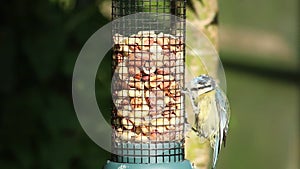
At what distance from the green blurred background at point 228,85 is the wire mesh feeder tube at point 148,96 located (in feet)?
4.12

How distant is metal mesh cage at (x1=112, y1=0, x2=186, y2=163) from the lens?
2.73m

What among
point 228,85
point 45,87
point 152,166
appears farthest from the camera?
point 45,87

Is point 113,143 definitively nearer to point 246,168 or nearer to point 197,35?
point 197,35

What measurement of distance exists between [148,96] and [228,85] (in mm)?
1406

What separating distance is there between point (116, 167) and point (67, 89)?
177 centimetres

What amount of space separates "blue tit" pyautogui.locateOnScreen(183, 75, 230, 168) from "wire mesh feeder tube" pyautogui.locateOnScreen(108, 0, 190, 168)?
79mm

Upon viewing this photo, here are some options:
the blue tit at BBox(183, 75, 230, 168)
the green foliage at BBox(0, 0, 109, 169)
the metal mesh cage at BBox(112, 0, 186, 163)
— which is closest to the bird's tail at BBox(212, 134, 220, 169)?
the blue tit at BBox(183, 75, 230, 168)

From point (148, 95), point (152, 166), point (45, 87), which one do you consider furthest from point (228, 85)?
point (152, 166)

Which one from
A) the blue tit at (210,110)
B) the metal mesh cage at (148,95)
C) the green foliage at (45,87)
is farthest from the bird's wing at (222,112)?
the green foliage at (45,87)

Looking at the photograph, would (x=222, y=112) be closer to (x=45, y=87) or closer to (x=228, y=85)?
(x=228, y=85)

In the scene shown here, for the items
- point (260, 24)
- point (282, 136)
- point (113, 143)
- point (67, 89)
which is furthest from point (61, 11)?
point (113, 143)

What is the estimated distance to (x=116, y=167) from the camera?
2.68 m

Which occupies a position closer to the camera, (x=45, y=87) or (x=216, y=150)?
(x=216, y=150)

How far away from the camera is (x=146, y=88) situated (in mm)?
2748
